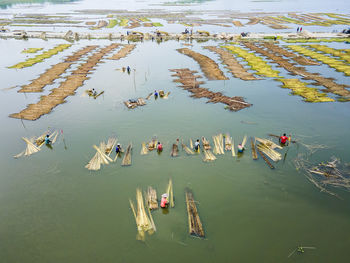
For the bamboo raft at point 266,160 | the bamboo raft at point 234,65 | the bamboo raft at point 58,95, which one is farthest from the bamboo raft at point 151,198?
the bamboo raft at point 234,65

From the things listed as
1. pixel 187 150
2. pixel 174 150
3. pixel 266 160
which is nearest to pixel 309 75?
pixel 266 160

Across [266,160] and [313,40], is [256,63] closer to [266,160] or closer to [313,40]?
[266,160]

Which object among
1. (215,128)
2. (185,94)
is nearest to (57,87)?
(185,94)

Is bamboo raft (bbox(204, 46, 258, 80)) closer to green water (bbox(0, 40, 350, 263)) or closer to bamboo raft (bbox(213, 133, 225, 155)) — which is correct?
green water (bbox(0, 40, 350, 263))

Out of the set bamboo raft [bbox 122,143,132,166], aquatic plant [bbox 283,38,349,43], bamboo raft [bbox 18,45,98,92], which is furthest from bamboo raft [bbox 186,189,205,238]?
aquatic plant [bbox 283,38,349,43]

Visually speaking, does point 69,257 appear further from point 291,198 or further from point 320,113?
point 320,113

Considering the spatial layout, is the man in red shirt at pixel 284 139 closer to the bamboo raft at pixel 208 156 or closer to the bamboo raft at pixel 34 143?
the bamboo raft at pixel 208 156
